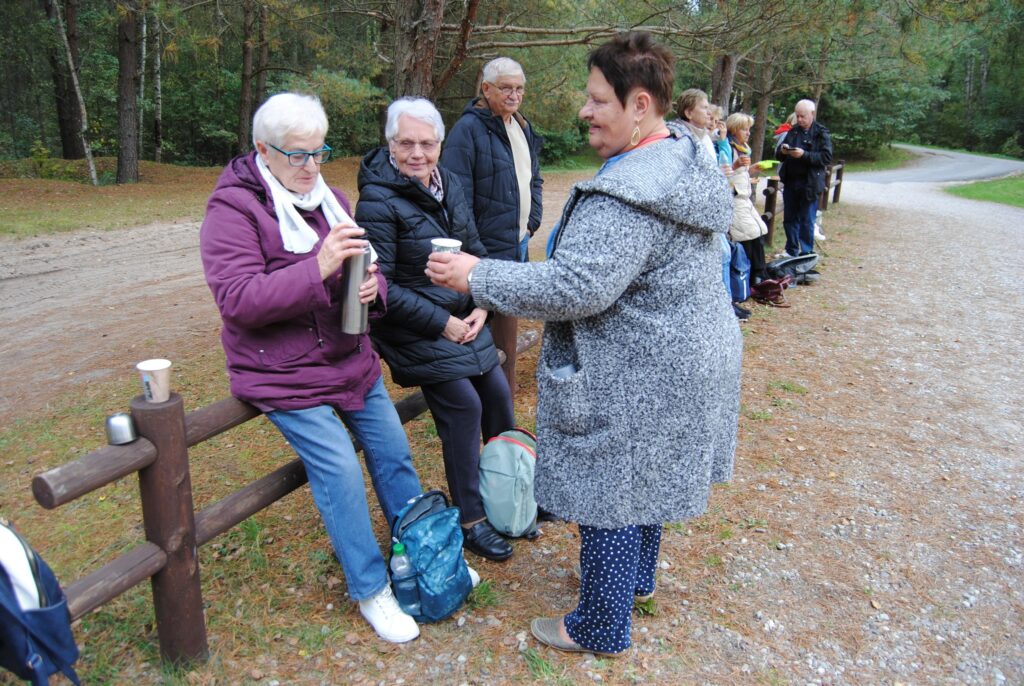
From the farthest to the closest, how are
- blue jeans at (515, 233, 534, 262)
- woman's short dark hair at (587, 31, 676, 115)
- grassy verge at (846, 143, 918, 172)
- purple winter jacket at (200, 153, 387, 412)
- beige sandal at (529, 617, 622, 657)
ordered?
grassy verge at (846, 143, 918, 172)
blue jeans at (515, 233, 534, 262)
beige sandal at (529, 617, 622, 657)
purple winter jacket at (200, 153, 387, 412)
woman's short dark hair at (587, 31, 676, 115)

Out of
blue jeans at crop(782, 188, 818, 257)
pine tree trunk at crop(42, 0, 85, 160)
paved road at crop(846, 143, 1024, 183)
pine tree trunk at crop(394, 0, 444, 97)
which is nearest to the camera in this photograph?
pine tree trunk at crop(394, 0, 444, 97)

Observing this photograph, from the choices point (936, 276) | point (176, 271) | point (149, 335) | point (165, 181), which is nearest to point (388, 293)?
point (149, 335)

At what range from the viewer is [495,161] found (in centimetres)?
396

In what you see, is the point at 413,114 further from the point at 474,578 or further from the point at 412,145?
the point at 474,578

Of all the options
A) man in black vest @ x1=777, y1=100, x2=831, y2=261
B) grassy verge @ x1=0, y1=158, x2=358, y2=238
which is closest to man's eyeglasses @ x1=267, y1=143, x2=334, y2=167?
man in black vest @ x1=777, y1=100, x2=831, y2=261

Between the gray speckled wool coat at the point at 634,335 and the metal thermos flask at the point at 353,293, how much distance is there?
0.45 meters

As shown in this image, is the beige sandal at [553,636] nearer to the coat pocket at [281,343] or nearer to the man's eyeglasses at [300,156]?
the coat pocket at [281,343]

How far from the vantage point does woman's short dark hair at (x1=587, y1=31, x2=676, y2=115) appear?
194cm

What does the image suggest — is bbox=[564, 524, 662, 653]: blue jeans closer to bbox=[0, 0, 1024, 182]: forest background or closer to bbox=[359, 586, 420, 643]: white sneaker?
bbox=[359, 586, 420, 643]: white sneaker

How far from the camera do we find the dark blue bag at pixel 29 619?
176cm

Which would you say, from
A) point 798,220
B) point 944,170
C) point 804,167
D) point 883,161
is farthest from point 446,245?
point 883,161

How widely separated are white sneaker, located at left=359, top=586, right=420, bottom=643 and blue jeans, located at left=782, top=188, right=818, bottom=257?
7.18 metres

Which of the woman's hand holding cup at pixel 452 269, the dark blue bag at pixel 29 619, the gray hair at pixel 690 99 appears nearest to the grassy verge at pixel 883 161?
the gray hair at pixel 690 99

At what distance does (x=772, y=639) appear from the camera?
8.77 ft
